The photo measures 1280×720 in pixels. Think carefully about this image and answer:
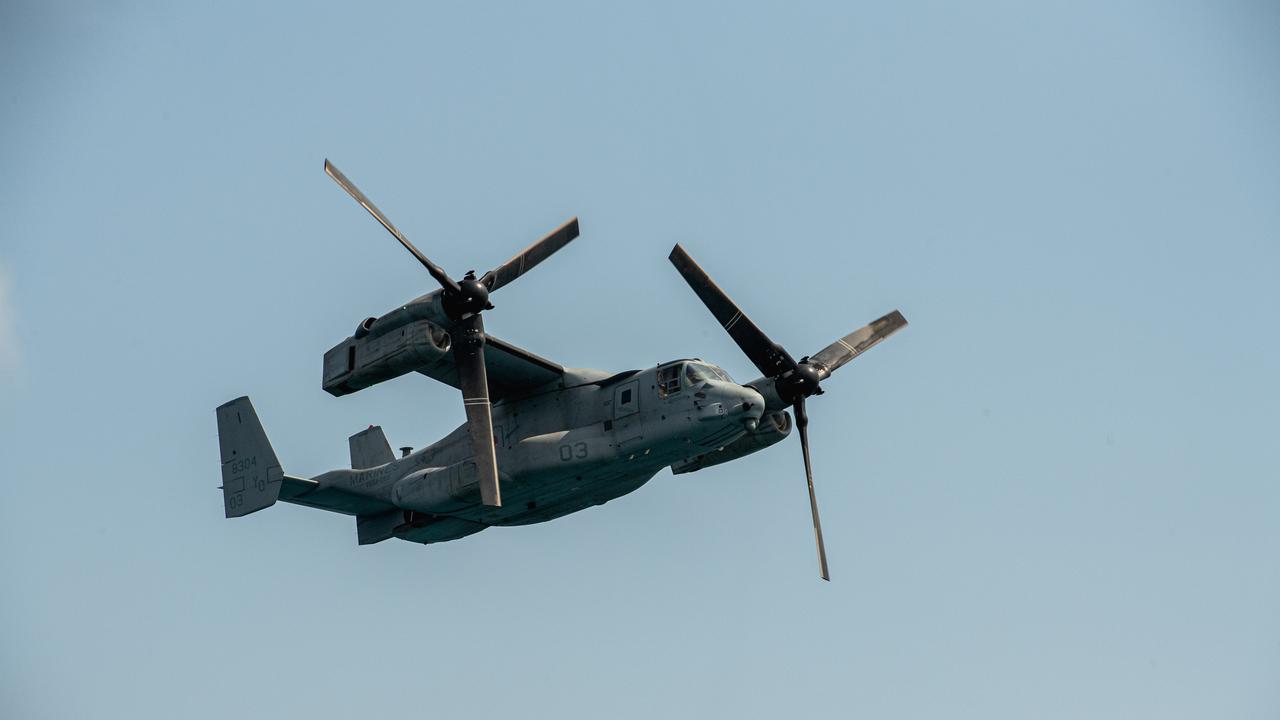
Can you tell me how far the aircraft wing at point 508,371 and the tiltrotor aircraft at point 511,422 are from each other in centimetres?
4

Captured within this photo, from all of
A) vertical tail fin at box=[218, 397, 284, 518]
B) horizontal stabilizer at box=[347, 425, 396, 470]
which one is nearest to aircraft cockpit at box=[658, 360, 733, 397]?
horizontal stabilizer at box=[347, 425, 396, 470]

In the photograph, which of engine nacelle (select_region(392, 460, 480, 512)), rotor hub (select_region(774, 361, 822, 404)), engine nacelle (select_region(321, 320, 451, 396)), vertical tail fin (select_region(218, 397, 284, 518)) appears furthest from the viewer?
vertical tail fin (select_region(218, 397, 284, 518))

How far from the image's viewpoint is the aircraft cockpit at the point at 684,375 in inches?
1350

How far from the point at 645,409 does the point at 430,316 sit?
5.58 metres

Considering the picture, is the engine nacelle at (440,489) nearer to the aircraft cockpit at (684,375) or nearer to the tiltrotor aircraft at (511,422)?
Answer: the tiltrotor aircraft at (511,422)

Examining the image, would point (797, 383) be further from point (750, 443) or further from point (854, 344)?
point (854, 344)

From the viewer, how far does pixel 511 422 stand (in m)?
36.8

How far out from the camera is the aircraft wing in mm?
35469

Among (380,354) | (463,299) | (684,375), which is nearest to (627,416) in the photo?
(684,375)

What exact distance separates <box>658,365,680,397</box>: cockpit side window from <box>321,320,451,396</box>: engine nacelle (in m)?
5.17

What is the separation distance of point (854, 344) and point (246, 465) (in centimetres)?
1683

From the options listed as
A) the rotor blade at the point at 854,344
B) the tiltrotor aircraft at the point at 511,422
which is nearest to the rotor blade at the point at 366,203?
the tiltrotor aircraft at the point at 511,422

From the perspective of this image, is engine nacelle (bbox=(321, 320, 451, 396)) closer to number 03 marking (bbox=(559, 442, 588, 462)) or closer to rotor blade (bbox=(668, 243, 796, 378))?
number 03 marking (bbox=(559, 442, 588, 462))

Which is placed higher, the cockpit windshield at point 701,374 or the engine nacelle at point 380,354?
the engine nacelle at point 380,354
